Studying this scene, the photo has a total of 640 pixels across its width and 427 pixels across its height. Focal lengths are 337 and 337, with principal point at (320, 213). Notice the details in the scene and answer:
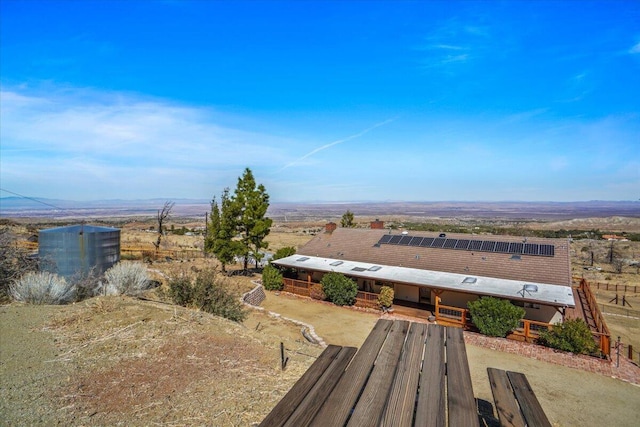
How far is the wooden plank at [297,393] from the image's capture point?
3127 mm

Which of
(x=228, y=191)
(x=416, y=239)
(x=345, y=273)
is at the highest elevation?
(x=228, y=191)

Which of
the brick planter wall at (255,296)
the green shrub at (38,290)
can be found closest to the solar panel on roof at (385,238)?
the brick planter wall at (255,296)

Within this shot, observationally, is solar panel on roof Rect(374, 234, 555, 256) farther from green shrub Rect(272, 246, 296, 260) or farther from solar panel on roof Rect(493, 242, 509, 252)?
green shrub Rect(272, 246, 296, 260)

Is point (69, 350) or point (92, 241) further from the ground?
point (92, 241)

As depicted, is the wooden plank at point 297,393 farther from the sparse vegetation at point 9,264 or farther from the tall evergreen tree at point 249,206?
the tall evergreen tree at point 249,206

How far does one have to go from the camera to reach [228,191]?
2447 cm

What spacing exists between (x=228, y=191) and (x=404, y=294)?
1412 cm

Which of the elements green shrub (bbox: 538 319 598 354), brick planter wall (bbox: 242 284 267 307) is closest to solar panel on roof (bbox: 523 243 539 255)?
green shrub (bbox: 538 319 598 354)

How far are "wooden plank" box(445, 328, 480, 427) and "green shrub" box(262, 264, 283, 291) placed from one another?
16196 millimetres

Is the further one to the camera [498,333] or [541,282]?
[541,282]

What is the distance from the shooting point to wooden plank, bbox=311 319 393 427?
3111 mm

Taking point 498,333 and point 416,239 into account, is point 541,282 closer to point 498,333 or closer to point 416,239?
point 498,333

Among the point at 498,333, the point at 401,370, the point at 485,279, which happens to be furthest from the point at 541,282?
the point at 401,370

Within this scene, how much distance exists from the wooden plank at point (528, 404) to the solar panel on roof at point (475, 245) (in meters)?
13.4
